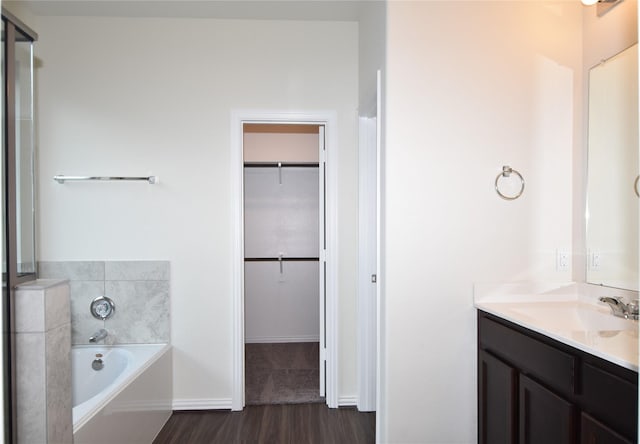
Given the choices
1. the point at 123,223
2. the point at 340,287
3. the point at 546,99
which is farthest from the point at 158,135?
the point at 546,99

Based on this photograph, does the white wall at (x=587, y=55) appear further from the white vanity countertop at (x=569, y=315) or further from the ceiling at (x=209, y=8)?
the ceiling at (x=209, y=8)

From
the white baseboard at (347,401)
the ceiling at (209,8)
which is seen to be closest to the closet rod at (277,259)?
the white baseboard at (347,401)

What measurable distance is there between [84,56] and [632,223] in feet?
10.8

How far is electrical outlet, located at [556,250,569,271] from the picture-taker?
6.81 feet

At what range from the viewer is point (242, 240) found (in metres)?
2.88

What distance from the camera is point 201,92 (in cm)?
287

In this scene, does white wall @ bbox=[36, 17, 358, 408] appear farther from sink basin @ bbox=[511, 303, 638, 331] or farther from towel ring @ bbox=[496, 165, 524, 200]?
sink basin @ bbox=[511, 303, 638, 331]

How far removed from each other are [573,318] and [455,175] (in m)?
0.80

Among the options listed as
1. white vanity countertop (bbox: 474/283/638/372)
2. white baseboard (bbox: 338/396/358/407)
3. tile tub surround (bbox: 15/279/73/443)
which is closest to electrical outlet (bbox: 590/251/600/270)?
white vanity countertop (bbox: 474/283/638/372)

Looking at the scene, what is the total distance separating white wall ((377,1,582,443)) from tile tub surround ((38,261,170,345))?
1629mm

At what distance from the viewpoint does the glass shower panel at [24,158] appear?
4.34 feet

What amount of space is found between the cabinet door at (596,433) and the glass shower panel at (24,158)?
1879 millimetres

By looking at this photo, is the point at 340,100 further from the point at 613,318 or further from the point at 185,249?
the point at 613,318

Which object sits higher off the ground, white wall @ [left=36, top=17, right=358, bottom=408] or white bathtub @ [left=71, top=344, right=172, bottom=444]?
white wall @ [left=36, top=17, right=358, bottom=408]
